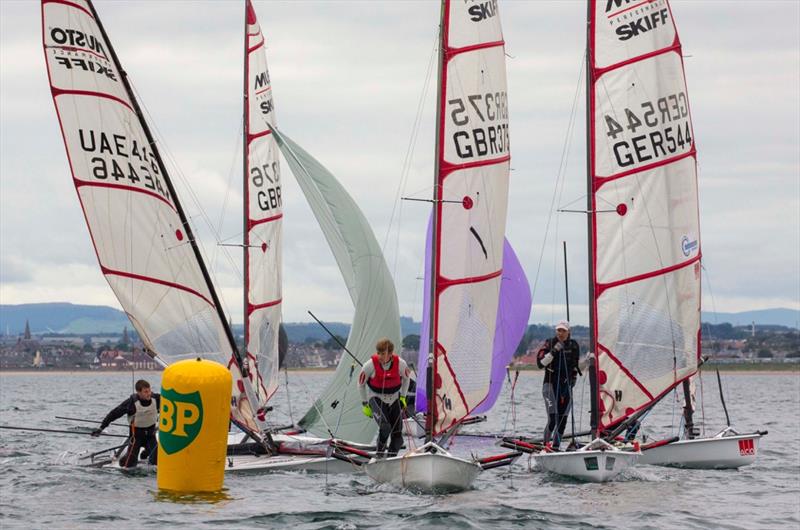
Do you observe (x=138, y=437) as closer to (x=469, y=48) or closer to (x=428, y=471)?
(x=428, y=471)

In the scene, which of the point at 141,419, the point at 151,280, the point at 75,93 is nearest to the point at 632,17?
the point at 151,280

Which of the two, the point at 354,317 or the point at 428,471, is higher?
the point at 354,317

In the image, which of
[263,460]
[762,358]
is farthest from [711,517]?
[762,358]

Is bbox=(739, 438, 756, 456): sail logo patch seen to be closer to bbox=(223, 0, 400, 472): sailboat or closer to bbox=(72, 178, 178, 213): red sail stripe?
bbox=(223, 0, 400, 472): sailboat

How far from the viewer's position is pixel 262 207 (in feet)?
86.3

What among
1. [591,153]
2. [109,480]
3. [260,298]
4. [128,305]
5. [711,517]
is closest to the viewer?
[711,517]

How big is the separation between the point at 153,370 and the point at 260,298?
10367 cm

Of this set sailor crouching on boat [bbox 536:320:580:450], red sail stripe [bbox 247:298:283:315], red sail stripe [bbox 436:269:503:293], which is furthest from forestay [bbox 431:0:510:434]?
red sail stripe [bbox 247:298:283:315]

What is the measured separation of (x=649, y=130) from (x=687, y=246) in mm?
1734

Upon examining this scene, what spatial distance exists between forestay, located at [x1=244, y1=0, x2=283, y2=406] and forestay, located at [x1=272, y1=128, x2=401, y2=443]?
553 cm

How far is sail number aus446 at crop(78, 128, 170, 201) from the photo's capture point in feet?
59.6

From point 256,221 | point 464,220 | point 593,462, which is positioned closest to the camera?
point 593,462

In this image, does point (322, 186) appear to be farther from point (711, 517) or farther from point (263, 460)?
point (711, 517)

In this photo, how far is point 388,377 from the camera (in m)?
16.4
